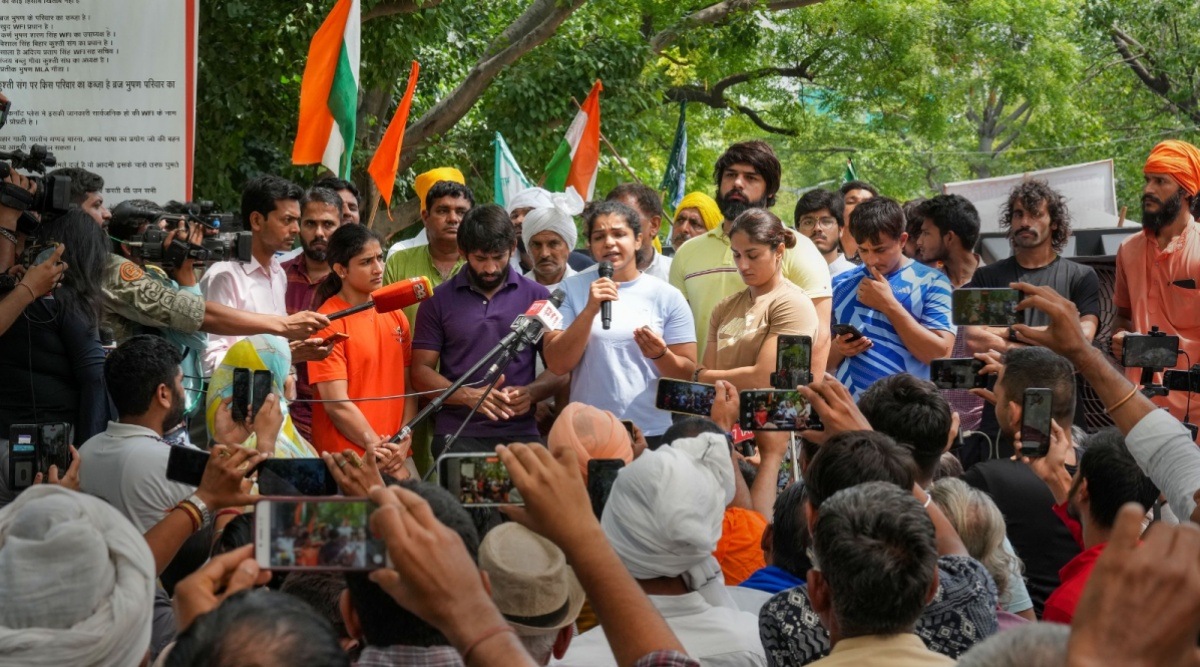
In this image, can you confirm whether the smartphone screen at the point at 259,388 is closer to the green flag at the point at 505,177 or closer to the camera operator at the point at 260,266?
the camera operator at the point at 260,266

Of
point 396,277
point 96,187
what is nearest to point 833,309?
point 396,277

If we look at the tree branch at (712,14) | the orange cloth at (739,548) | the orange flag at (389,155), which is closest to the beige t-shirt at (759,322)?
the orange cloth at (739,548)

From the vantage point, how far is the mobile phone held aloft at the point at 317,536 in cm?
230

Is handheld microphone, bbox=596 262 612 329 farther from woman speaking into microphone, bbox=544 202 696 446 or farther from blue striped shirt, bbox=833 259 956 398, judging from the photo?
blue striped shirt, bbox=833 259 956 398

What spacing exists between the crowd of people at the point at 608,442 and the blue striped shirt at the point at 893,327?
0.09 ft

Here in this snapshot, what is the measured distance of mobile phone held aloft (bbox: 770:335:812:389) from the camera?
5.14m

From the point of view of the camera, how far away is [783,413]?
4.60 meters

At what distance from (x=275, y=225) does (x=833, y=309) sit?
282 cm

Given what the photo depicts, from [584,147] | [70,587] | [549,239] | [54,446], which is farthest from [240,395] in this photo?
[584,147]

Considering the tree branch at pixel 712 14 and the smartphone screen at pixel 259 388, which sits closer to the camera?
the smartphone screen at pixel 259 388

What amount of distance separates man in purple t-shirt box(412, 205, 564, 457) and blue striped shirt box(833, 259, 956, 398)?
142 cm

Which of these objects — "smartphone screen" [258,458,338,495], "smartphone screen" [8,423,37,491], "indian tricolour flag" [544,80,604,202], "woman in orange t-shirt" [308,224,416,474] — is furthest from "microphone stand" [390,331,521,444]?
"indian tricolour flag" [544,80,604,202]

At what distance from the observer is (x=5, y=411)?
550 centimetres

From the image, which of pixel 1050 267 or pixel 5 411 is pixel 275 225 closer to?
pixel 5 411
